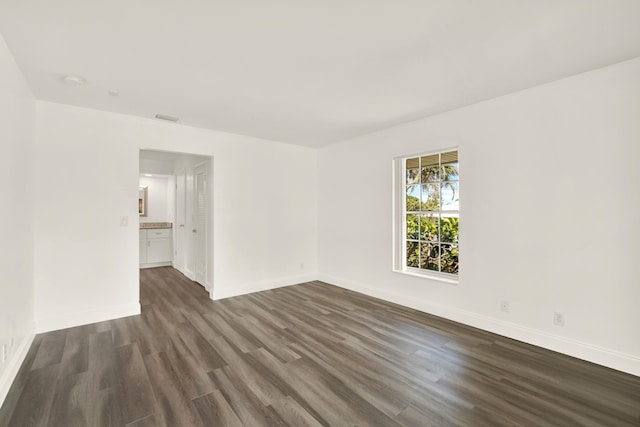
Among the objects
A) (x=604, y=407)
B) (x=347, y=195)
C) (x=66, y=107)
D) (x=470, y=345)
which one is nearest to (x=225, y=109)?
(x=66, y=107)

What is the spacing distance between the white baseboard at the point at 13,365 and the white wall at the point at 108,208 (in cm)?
63

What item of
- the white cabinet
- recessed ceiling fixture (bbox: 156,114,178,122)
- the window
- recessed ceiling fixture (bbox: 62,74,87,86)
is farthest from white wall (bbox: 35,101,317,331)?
the white cabinet

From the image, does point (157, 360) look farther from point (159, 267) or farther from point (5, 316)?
point (159, 267)

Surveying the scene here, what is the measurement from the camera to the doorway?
474 centimetres

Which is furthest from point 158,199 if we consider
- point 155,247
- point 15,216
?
point 15,216

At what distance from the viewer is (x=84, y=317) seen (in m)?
3.45

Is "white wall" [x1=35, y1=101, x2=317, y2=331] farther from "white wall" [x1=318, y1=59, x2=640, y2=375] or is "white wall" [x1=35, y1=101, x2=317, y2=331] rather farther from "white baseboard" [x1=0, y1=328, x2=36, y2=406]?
"white wall" [x1=318, y1=59, x2=640, y2=375]

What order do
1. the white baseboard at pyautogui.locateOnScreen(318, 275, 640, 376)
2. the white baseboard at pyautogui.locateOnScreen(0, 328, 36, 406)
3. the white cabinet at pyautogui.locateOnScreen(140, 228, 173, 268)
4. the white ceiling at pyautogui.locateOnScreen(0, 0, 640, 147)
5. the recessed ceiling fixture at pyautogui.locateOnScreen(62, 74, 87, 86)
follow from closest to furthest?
1. the white ceiling at pyautogui.locateOnScreen(0, 0, 640, 147)
2. the white baseboard at pyautogui.locateOnScreen(0, 328, 36, 406)
3. the white baseboard at pyautogui.locateOnScreen(318, 275, 640, 376)
4. the recessed ceiling fixture at pyautogui.locateOnScreen(62, 74, 87, 86)
5. the white cabinet at pyautogui.locateOnScreen(140, 228, 173, 268)

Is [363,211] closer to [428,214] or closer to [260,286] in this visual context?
[428,214]

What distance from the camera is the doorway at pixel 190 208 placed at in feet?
15.6

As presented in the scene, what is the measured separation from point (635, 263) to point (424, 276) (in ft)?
6.40

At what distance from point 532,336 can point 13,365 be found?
4512 mm

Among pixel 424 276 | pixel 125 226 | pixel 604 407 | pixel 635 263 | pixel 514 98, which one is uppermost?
pixel 514 98

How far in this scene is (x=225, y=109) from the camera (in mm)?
3520
